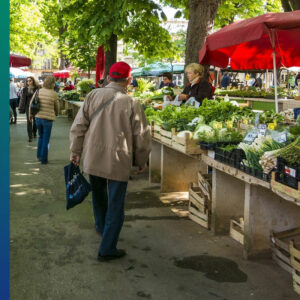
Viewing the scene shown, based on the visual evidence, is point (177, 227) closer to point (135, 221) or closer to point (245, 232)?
point (135, 221)

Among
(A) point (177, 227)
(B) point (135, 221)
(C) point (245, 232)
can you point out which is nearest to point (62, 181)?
(B) point (135, 221)

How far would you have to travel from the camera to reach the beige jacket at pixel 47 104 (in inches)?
357

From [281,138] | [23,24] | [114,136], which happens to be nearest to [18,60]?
[23,24]

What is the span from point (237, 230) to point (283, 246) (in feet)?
2.40

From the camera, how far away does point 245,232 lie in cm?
442

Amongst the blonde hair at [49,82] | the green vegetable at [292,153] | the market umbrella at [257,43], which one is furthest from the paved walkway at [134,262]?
the blonde hair at [49,82]

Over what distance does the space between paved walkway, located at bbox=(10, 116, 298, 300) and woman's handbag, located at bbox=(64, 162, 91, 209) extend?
48 cm

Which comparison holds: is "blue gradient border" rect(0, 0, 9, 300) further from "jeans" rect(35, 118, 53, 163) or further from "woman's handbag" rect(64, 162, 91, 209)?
"jeans" rect(35, 118, 53, 163)

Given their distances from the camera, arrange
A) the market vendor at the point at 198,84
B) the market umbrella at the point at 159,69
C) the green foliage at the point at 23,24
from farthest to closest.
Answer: the market umbrella at the point at 159,69, the green foliage at the point at 23,24, the market vendor at the point at 198,84

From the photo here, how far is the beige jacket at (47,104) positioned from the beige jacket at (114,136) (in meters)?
4.96

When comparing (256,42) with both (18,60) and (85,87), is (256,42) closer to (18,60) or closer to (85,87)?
(85,87)

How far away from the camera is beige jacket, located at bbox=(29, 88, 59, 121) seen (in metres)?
9.06

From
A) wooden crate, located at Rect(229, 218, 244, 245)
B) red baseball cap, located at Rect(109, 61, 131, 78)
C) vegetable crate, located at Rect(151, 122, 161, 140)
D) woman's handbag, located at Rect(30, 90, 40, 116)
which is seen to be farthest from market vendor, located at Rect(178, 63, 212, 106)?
woman's handbag, located at Rect(30, 90, 40, 116)

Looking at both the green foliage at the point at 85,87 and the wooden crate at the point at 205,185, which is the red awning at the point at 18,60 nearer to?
the green foliage at the point at 85,87
